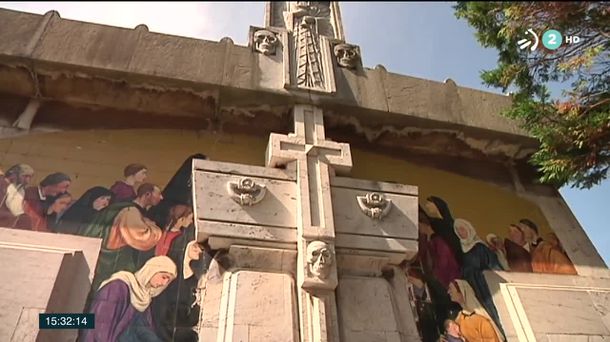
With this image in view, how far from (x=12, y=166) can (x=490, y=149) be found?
5574mm

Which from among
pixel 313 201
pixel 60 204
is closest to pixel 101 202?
Result: pixel 60 204

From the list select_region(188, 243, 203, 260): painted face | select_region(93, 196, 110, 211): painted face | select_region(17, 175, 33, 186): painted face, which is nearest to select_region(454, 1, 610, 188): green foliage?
select_region(188, 243, 203, 260): painted face

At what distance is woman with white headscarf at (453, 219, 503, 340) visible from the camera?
17.5ft

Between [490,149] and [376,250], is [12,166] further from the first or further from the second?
[490,149]

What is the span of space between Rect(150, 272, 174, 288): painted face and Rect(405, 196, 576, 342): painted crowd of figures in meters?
2.35

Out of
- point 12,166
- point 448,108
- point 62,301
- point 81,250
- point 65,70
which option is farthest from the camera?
point 448,108

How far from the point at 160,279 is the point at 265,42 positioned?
3183 mm

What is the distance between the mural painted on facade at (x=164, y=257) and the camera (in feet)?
14.5

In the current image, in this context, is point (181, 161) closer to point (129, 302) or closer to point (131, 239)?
point (131, 239)

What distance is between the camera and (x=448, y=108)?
6438mm

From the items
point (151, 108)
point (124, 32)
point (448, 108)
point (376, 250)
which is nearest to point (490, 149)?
point (448, 108)

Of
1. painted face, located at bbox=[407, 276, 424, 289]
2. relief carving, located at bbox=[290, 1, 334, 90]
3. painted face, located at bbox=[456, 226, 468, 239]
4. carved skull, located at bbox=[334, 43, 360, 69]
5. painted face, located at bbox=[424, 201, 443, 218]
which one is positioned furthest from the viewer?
carved skull, located at bbox=[334, 43, 360, 69]

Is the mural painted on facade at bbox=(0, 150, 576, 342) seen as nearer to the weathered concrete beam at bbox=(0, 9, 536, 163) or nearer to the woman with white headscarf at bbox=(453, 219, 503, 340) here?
the woman with white headscarf at bbox=(453, 219, 503, 340)

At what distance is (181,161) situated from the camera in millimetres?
5680
